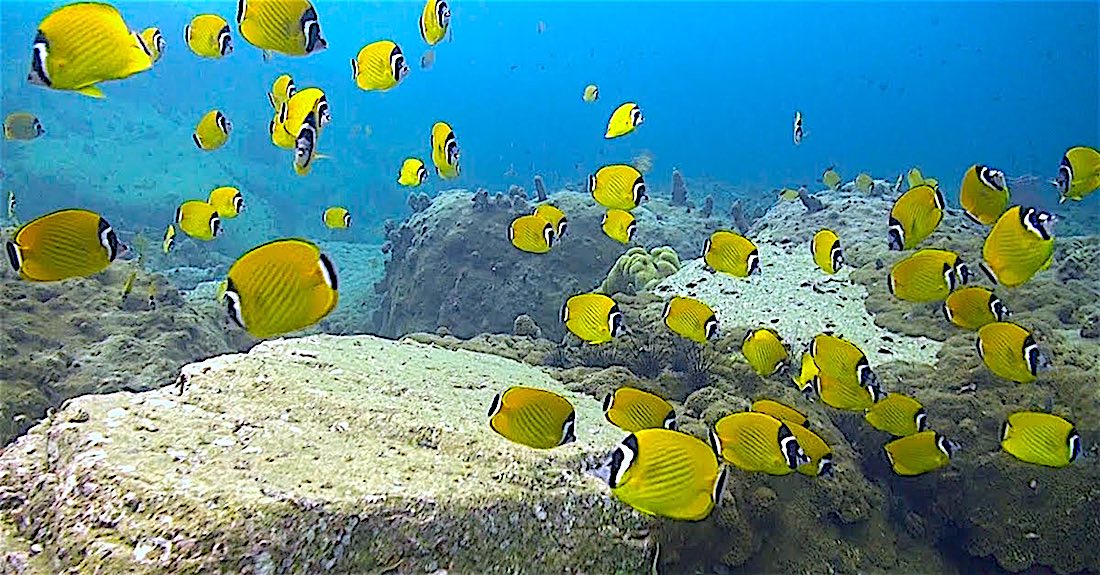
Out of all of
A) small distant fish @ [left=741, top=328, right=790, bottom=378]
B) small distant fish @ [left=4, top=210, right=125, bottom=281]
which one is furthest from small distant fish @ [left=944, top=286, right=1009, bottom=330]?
small distant fish @ [left=4, top=210, right=125, bottom=281]

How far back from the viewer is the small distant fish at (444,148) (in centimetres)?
576

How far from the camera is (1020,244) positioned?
12.8 ft

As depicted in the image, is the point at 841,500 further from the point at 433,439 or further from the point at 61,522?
the point at 61,522

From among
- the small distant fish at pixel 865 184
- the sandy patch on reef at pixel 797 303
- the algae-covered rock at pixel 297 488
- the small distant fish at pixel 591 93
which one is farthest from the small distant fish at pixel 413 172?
the small distant fish at pixel 865 184

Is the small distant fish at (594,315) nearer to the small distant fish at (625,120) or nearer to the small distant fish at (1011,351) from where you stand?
the small distant fish at (1011,351)

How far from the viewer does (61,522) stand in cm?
296

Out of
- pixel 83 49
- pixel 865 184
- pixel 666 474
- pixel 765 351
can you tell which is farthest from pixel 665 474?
pixel 865 184

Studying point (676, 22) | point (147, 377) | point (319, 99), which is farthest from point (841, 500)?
point (676, 22)

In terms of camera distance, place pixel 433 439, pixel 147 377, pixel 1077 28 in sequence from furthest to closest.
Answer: pixel 1077 28 → pixel 147 377 → pixel 433 439

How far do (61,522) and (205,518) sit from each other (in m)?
0.77

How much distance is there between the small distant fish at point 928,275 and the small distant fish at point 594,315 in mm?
1725

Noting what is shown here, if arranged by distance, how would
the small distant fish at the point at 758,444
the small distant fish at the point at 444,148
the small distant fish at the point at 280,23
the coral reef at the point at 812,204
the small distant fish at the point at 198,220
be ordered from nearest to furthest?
the small distant fish at the point at 758,444, the small distant fish at the point at 280,23, the small distant fish at the point at 444,148, the small distant fish at the point at 198,220, the coral reef at the point at 812,204

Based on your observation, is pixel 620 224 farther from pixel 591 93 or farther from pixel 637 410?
pixel 591 93

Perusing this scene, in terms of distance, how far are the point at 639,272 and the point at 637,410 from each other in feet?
18.7
